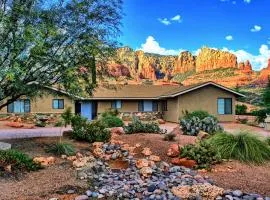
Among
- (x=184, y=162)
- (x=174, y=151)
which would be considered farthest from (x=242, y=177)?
(x=174, y=151)

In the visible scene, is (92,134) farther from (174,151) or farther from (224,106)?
(224,106)

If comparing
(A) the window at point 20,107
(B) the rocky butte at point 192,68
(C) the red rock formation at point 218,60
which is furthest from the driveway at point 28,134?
(C) the red rock formation at point 218,60

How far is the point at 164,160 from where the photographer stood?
42.7 feet

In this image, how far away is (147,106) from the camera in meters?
42.9

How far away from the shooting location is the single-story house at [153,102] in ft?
127

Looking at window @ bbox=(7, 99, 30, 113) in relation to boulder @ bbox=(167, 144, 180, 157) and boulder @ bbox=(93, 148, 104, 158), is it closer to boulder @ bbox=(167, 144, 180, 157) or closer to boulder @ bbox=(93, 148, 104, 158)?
boulder @ bbox=(93, 148, 104, 158)

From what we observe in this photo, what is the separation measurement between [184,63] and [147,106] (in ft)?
303

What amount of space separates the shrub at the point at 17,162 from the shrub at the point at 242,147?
17.6 ft

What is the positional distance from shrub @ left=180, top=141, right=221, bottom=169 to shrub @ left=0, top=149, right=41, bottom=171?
4301 millimetres

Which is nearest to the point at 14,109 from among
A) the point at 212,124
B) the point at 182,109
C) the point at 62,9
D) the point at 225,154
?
the point at 182,109

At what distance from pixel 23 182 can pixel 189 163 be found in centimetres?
462

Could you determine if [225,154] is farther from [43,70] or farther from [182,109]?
[182,109]

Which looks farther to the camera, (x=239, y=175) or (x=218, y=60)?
(x=218, y=60)

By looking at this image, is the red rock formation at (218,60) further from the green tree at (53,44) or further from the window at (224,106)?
the green tree at (53,44)
